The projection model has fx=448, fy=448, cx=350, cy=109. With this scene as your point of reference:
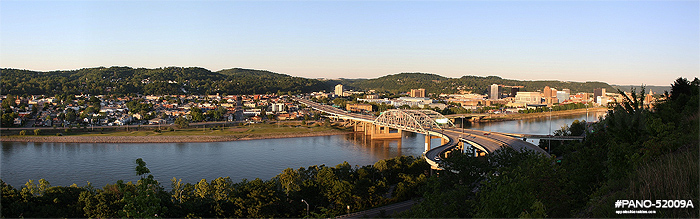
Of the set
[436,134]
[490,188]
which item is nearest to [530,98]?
[436,134]

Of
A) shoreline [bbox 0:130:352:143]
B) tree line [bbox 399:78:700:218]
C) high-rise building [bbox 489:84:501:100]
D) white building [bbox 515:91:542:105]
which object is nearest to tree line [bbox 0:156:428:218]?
tree line [bbox 399:78:700:218]

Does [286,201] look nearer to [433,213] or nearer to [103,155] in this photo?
[433,213]

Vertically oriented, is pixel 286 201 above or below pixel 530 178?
below

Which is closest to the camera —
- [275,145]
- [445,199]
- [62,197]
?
[445,199]

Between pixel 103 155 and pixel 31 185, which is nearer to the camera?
pixel 31 185

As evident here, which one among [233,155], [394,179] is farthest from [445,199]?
[233,155]

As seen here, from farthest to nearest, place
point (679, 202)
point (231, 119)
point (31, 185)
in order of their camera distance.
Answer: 1. point (231, 119)
2. point (31, 185)
3. point (679, 202)

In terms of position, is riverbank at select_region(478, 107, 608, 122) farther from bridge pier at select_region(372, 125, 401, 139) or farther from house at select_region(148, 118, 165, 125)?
house at select_region(148, 118, 165, 125)

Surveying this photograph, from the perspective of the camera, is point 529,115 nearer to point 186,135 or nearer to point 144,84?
point 186,135
